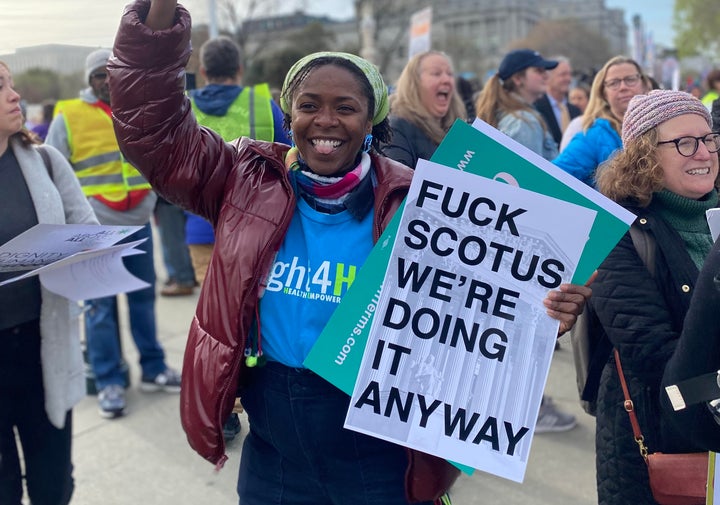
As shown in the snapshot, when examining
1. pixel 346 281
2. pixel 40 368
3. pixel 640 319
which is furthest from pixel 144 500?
pixel 640 319

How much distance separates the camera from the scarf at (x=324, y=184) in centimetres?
181

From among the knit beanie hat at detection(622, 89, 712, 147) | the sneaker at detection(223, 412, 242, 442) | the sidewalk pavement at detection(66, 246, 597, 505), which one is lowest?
the sidewalk pavement at detection(66, 246, 597, 505)

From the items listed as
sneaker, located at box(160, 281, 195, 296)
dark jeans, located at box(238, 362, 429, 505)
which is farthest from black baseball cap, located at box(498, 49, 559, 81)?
sneaker, located at box(160, 281, 195, 296)

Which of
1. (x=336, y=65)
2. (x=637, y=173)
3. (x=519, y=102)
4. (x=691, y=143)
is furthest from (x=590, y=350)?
(x=519, y=102)

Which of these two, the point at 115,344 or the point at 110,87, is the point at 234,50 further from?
the point at 110,87

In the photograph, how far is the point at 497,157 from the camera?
1.61 metres

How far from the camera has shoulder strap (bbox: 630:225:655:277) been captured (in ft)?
6.94

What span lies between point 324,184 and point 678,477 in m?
1.25

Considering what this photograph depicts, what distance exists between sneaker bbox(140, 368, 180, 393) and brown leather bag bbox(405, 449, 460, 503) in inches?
124

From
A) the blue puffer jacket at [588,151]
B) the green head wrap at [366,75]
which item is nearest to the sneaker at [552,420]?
the blue puffer jacket at [588,151]

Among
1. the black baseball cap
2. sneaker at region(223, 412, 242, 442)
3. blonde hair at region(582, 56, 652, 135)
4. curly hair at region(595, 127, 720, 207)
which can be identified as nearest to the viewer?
sneaker at region(223, 412, 242, 442)

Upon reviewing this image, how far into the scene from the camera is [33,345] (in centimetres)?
272

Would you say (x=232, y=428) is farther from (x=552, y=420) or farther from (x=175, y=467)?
(x=552, y=420)

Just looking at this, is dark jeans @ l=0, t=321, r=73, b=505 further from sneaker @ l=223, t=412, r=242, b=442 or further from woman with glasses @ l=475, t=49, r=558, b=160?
woman with glasses @ l=475, t=49, r=558, b=160
